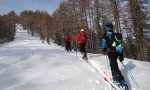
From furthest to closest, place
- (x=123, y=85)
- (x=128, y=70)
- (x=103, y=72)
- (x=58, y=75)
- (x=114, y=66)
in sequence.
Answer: (x=128, y=70), (x=103, y=72), (x=58, y=75), (x=114, y=66), (x=123, y=85)

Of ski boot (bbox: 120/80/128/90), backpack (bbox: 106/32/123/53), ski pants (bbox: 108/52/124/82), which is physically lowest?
ski boot (bbox: 120/80/128/90)

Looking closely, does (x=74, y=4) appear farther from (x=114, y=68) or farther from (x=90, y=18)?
(x=114, y=68)

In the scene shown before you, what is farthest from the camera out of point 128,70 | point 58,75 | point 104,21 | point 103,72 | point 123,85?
point 104,21

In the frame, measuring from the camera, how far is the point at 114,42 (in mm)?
9797

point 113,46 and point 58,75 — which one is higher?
point 113,46

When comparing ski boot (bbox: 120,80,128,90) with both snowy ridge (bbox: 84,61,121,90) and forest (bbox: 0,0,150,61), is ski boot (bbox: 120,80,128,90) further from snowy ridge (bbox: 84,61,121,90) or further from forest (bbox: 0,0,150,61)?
forest (bbox: 0,0,150,61)

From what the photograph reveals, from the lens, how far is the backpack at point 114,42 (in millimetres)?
9719

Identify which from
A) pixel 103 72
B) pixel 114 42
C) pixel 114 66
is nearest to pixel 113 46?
pixel 114 42

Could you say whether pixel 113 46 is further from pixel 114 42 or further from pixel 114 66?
pixel 114 66

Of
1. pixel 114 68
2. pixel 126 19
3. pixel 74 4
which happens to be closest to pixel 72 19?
pixel 74 4

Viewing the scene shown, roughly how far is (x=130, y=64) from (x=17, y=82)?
660cm

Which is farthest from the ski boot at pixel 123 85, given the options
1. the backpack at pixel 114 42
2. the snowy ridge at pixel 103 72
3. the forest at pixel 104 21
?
the forest at pixel 104 21

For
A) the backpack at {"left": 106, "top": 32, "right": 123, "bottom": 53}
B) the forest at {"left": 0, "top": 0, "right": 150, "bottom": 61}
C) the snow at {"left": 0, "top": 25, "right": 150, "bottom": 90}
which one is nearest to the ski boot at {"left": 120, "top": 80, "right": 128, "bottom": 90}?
the snow at {"left": 0, "top": 25, "right": 150, "bottom": 90}

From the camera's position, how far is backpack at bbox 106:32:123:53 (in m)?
9.72
